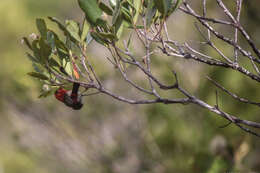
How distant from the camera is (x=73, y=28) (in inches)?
34.3

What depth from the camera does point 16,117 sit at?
9.77ft

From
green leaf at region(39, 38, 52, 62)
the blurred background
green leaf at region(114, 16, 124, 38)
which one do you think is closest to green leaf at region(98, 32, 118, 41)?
green leaf at region(114, 16, 124, 38)

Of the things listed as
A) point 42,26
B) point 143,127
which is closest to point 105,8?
point 42,26

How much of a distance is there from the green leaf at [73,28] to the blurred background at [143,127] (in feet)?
3.13

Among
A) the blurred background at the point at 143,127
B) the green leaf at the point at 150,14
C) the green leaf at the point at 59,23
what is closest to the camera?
the green leaf at the point at 59,23

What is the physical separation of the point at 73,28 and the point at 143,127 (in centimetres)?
170

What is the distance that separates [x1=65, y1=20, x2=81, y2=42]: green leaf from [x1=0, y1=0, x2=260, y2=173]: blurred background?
955mm

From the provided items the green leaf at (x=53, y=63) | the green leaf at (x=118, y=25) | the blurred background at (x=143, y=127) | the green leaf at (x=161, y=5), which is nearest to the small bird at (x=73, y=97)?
the green leaf at (x=53, y=63)

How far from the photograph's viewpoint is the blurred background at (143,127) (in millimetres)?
1909

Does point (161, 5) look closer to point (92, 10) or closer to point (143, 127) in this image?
point (92, 10)

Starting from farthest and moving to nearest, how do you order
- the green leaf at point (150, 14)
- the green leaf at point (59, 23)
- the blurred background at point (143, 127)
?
the blurred background at point (143, 127) < the green leaf at point (150, 14) < the green leaf at point (59, 23)

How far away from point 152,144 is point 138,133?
0.38 feet

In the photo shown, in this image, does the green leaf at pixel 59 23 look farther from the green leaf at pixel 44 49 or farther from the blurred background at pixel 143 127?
the blurred background at pixel 143 127

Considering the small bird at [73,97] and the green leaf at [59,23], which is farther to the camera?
the small bird at [73,97]
